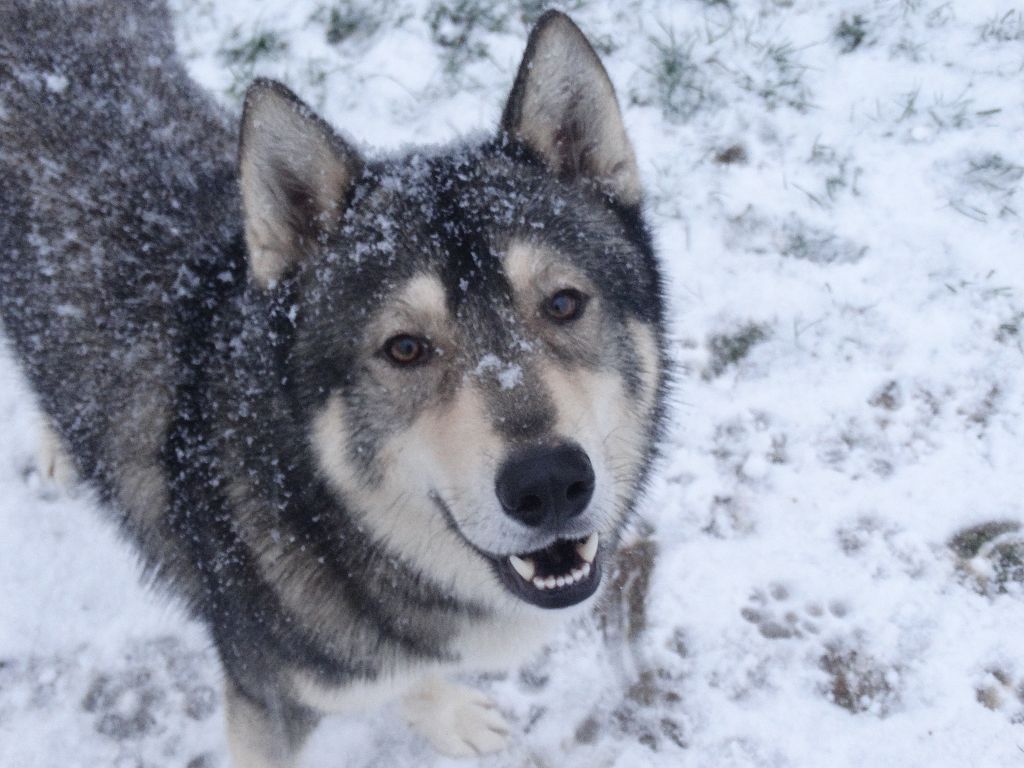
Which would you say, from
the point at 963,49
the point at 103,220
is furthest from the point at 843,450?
the point at 103,220

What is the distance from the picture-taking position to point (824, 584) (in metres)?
3.07

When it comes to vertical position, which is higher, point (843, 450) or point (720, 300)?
point (720, 300)

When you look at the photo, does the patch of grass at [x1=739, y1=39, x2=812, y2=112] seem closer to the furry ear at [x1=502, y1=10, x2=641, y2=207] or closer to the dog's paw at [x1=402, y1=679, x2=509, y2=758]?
the furry ear at [x1=502, y1=10, x2=641, y2=207]

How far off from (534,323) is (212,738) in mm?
1909

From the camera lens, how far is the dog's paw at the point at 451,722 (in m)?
2.80

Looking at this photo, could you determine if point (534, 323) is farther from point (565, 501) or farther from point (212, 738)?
point (212, 738)

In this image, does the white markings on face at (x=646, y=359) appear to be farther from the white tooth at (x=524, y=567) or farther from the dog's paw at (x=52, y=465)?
the dog's paw at (x=52, y=465)

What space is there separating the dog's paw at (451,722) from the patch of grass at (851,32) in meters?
3.66

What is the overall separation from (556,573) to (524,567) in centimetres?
8

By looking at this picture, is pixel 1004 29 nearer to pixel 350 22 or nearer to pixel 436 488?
pixel 350 22

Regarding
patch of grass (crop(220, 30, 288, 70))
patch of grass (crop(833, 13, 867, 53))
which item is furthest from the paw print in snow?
patch of grass (crop(220, 30, 288, 70))

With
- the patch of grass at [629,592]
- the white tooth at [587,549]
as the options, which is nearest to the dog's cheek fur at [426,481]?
the white tooth at [587,549]

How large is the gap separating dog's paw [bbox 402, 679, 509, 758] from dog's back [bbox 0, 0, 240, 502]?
3.54 feet

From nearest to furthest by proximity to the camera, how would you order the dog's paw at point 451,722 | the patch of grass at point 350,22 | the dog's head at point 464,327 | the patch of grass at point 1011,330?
1. the dog's head at point 464,327
2. the dog's paw at point 451,722
3. the patch of grass at point 1011,330
4. the patch of grass at point 350,22
